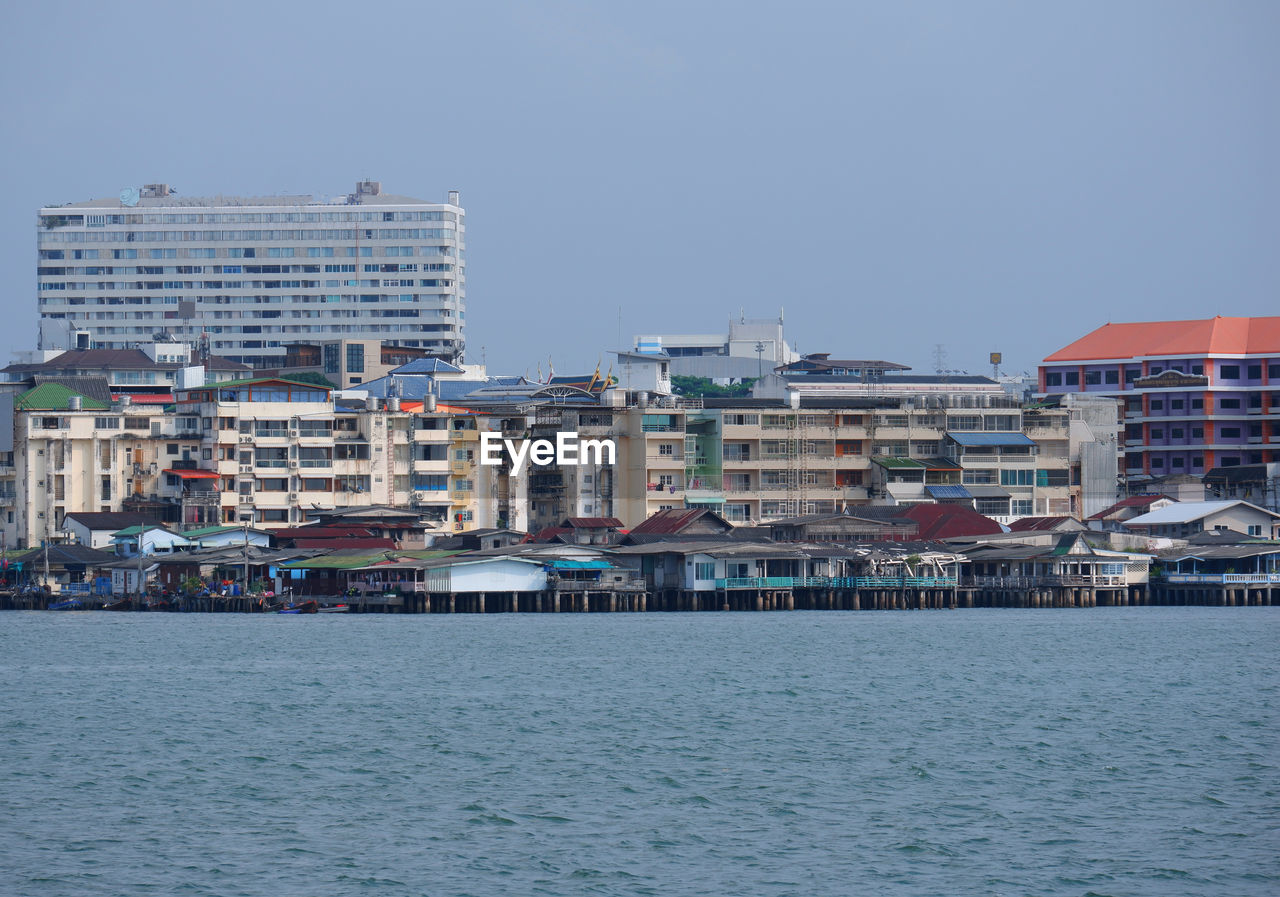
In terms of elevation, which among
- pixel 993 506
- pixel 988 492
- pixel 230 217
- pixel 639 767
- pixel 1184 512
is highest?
pixel 230 217

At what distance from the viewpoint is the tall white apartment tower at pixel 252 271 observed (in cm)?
19762

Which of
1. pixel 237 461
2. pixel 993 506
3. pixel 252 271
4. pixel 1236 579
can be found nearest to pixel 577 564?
pixel 237 461

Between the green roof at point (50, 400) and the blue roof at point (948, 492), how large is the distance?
49.9m

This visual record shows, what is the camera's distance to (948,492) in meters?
115

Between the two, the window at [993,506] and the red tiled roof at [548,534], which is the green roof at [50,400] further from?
the window at [993,506]

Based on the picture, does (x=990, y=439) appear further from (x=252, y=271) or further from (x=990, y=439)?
(x=252, y=271)

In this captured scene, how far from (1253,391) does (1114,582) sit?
4186cm

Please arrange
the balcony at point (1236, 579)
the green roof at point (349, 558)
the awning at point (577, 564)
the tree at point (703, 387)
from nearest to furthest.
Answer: the green roof at point (349, 558), the awning at point (577, 564), the balcony at point (1236, 579), the tree at point (703, 387)

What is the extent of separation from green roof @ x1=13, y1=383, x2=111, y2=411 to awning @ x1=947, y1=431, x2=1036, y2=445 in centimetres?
5168

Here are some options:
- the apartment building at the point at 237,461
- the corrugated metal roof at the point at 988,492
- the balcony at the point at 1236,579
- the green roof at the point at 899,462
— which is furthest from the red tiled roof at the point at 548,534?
the balcony at the point at 1236,579

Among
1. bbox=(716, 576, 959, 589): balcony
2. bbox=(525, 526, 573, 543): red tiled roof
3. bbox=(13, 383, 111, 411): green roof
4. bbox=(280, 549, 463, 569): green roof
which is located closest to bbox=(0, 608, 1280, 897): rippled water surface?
Answer: bbox=(280, 549, 463, 569): green roof

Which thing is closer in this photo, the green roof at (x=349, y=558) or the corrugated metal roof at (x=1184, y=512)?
the green roof at (x=349, y=558)

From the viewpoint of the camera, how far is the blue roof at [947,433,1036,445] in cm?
11744

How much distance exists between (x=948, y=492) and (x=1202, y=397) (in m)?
30.3
